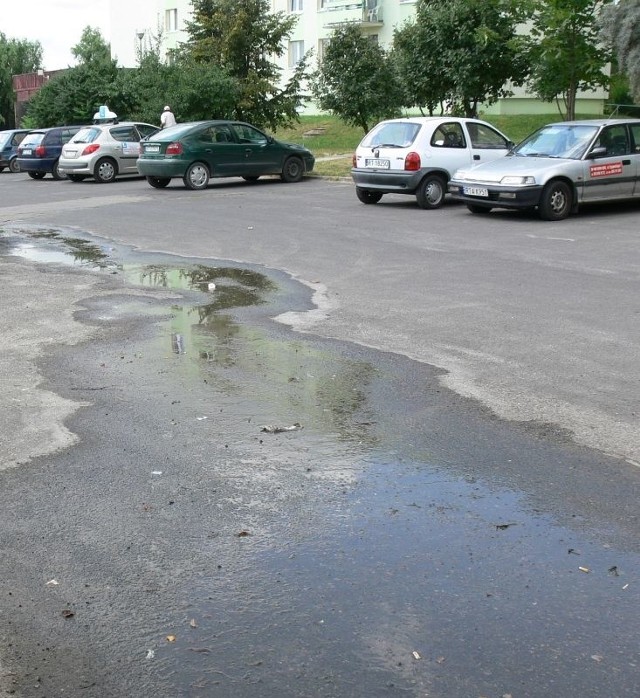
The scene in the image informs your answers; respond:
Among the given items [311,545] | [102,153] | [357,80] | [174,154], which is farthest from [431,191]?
[311,545]

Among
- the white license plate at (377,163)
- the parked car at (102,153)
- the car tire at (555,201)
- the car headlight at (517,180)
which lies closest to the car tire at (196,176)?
the parked car at (102,153)

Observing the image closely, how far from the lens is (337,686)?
3.43 meters

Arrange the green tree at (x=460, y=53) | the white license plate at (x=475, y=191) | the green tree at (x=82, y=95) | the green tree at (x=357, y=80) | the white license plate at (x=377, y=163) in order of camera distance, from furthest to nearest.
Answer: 1. the green tree at (x=82, y=95)
2. the green tree at (x=357, y=80)
3. the green tree at (x=460, y=53)
4. the white license plate at (x=377, y=163)
5. the white license plate at (x=475, y=191)

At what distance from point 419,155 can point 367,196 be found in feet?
5.59

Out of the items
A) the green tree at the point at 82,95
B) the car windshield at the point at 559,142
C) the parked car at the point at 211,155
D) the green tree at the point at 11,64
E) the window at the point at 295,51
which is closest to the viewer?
the car windshield at the point at 559,142

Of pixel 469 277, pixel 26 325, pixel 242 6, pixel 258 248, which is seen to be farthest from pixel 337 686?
pixel 242 6

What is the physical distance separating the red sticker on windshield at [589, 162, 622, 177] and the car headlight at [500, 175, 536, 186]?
1.30 meters

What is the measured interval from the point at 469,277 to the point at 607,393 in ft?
16.1

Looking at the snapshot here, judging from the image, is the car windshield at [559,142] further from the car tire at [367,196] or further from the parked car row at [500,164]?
the car tire at [367,196]

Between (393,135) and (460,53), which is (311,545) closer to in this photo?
(393,135)

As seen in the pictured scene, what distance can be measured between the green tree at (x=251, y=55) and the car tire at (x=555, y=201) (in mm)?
21658

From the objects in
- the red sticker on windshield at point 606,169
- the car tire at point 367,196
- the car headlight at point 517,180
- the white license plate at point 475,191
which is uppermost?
the red sticker on windshield at point 606,169

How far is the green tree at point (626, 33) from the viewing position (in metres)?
33.3

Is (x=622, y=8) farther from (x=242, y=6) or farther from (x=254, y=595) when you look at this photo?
(x=254, y=595)
